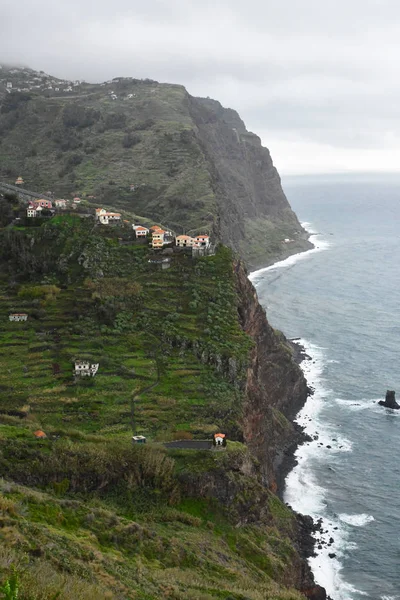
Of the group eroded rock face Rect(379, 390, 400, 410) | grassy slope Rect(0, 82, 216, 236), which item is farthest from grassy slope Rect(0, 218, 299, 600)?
grassy slope Rect(0, 82, 216, 236)

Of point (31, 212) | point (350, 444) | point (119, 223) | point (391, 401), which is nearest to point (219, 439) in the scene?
point (350, 444)

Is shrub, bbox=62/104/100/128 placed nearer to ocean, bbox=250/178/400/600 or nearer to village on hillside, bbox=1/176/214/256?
ocean, bbox=250/178/400/600

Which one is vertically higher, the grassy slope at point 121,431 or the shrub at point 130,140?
the shrub at point 130,140

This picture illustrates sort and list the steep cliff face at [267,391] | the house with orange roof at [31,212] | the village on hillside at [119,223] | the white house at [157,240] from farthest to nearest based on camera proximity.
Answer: the house with orange roof at [31,212]
the village on hillside at [119,223]
the white house at [157,240]
the steep cliff face at [267,391]

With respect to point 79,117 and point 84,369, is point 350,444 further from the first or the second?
point 79,117

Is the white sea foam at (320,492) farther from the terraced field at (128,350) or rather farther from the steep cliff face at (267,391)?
the terraced field at (128,350)

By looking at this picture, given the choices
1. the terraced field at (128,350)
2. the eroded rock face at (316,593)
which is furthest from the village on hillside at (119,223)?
the eroded rock face at (316,593)

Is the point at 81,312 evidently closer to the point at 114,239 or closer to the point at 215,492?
the point at 114,239
